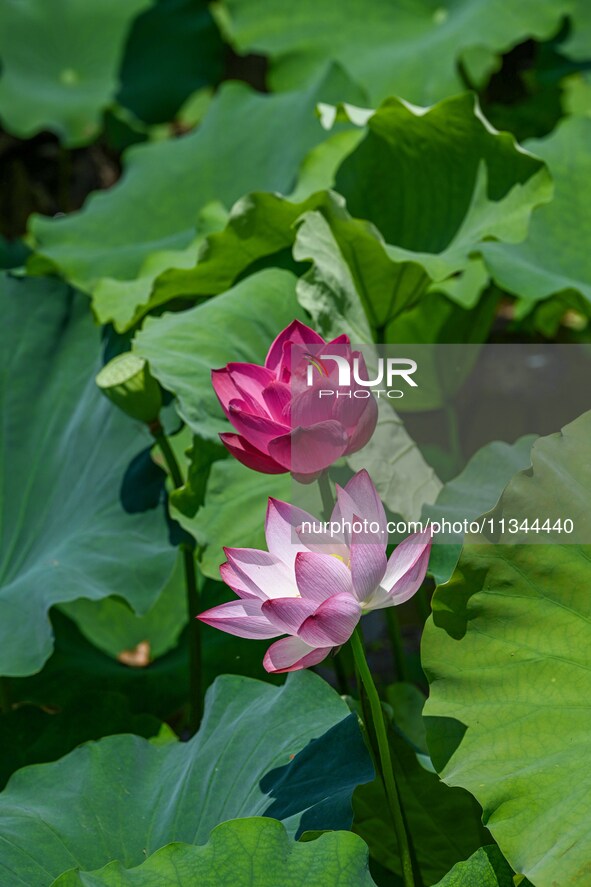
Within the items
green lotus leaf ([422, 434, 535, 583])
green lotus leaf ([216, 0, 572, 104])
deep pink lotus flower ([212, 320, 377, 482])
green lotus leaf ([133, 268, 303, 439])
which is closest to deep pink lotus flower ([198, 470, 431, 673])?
deep pink lotus flower ([212, 320, 377, 482])

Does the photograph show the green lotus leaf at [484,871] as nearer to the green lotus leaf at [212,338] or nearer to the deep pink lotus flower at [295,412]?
the deep pink lotus flower at [295,412]

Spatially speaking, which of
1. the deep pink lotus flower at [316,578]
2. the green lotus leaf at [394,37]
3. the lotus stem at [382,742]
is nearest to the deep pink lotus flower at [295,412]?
the deep pink lotus flower at [316,578]

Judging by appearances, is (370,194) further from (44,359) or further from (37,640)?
(37,640)

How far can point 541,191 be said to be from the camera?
1.33 metres

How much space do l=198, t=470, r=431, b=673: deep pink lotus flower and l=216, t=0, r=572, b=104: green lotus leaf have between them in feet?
4.74

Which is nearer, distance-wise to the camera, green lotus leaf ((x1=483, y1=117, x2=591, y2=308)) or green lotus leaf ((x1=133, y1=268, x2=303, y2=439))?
green lotus leaf ((x1=133, y1=268, x2=303, y2=439))

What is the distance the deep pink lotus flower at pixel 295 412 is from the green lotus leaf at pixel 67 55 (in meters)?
2.15

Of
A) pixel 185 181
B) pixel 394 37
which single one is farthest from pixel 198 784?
pixel 394 37

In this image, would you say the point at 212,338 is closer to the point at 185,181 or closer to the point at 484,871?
the point at 484,871

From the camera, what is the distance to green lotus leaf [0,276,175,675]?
1166 mm

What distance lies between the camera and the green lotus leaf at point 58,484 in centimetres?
117


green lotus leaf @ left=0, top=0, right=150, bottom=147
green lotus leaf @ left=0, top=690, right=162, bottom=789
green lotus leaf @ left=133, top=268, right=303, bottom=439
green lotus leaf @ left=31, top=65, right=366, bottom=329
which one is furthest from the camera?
green lotus leaf @ left=0, top=0, right=150, bottom=147

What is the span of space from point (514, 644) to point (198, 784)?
33 centimetres

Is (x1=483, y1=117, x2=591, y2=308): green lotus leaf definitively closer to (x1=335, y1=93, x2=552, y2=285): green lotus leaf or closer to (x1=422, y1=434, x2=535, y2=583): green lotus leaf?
(x1=335, y1=93, x2=552, y2=285): green lotus leaf
